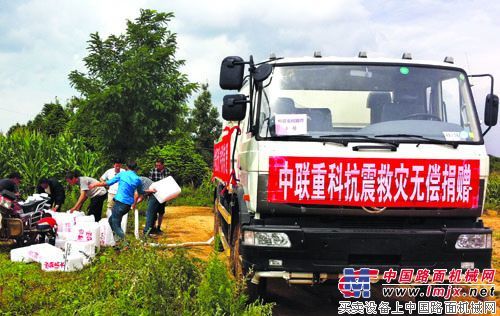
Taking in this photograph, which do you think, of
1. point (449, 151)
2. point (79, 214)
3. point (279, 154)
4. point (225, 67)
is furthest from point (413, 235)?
point (79, 214)

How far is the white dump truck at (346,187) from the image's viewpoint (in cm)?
434

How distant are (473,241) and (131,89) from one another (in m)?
10.6

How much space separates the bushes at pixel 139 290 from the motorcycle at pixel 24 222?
5.50 feet

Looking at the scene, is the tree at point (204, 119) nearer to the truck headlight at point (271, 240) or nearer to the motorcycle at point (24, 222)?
the motorcycle at point (24, 222)

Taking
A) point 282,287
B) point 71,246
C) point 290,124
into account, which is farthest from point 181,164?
point 290,124

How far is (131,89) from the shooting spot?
1330cm

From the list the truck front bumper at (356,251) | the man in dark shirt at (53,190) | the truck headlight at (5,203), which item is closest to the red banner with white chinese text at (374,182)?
the truck front bumper at (356,251)

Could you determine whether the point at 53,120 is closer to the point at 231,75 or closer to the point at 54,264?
the point at 54,264

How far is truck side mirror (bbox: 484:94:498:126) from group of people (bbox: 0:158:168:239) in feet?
17.3

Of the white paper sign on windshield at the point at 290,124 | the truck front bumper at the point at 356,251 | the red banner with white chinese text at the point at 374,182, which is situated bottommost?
the truck front bumper at the point at 356,251

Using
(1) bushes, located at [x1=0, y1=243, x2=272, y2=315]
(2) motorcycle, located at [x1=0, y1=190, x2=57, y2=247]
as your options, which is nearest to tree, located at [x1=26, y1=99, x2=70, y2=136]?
(2) motorcycle, located at [x1=0, y1=190, x2=57, y2=247]

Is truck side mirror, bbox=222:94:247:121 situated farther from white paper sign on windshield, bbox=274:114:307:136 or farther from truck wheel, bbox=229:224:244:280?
truck wheel, bbox=229:224:244:280

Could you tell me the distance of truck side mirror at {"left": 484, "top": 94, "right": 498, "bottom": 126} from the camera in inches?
198

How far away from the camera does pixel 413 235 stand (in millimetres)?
4383
